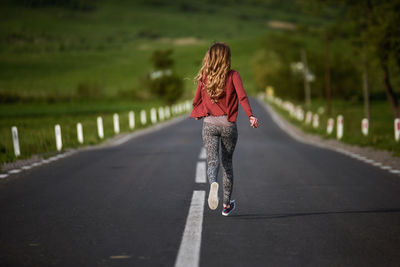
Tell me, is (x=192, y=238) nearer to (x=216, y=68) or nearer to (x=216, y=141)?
(x=216, y=141)

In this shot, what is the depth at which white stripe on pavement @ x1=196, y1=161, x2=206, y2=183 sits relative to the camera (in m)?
9.80

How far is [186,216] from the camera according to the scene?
22.0 ft

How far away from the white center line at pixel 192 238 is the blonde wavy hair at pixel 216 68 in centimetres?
137

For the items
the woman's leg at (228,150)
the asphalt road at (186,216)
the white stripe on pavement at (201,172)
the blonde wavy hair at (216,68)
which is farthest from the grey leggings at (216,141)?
the white stripe on pavement at (201,172)

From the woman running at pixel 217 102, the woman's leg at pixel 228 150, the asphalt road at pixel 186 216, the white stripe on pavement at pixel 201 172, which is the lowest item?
the white stripe on pavement at pixel 201 172

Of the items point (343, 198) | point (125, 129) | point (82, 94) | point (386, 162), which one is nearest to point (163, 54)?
point (82, 94)

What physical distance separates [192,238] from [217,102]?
63.7 inches

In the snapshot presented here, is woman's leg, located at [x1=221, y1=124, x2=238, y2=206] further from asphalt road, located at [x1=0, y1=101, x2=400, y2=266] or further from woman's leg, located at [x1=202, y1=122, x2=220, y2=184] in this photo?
asphalt road, located at [x1=0, y1=101, x2=400, y2=266]

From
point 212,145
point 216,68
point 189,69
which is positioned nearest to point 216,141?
point 212,145

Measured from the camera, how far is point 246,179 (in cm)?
998

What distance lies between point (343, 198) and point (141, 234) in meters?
3.38

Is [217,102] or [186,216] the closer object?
[217,102]

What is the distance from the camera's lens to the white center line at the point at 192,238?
4791mm

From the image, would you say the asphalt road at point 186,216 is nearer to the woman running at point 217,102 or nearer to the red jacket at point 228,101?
the woman running at point 217,102
